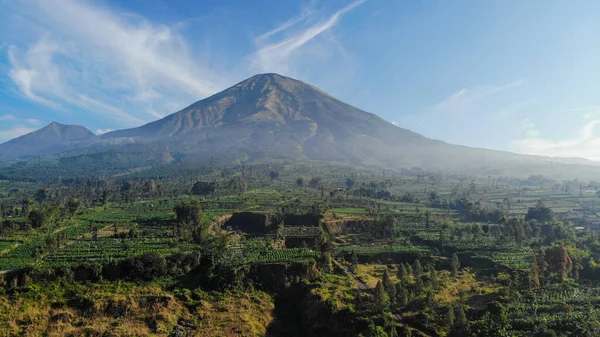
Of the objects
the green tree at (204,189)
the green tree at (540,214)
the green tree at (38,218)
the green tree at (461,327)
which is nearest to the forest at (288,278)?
the green tree at (461,327)

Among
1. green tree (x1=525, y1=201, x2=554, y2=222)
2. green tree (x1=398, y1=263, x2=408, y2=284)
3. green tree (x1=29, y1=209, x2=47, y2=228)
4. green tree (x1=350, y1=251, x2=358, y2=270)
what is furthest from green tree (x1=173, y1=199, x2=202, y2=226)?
green tree (x1=525, y1=201, x2=554, y2=222)

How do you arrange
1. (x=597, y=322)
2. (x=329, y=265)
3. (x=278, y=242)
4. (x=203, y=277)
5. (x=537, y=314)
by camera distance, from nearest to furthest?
(x=597, y=322) < (x=537, y=314) < (x=203, y=277) < (x=329, y=265) < (x=278, y=242)

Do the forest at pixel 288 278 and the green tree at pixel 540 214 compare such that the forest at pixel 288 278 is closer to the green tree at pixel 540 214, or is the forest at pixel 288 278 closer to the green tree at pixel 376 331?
the green tree at pixel 376 331

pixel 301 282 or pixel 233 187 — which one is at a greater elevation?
pixel 233 187

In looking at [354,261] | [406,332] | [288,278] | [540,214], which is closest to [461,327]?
[406,332]

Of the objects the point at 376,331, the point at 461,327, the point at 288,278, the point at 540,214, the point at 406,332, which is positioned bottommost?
the point at 406,332

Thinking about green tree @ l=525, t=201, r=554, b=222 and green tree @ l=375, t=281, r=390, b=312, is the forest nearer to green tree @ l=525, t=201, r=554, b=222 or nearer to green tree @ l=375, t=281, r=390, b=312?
green tree @ l=375, t=281, r=390, b=312

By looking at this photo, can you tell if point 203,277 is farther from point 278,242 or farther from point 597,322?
point 597,322

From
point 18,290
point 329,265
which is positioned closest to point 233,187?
point 329,265

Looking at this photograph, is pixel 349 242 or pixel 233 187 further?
pixel 233 187

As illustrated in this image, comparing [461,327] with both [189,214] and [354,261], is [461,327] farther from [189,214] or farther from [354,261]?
[189,214]

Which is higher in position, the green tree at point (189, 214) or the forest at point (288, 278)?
the green tree at point (189, 214)
